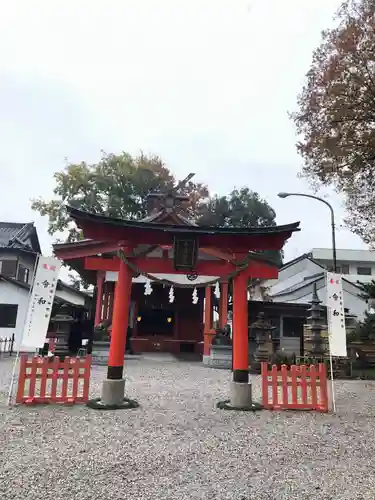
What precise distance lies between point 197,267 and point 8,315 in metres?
17.4

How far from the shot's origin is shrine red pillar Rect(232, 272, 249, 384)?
27.2 ft

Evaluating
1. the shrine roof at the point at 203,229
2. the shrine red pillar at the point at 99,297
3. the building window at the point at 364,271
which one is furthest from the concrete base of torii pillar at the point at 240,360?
the building window at the point at 364,271

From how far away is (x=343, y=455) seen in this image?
5344 millimetres

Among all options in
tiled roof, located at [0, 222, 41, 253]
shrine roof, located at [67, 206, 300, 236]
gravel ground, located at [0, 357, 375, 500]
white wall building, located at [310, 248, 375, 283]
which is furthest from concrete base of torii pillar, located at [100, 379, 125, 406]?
white wall building, located at [310, 248, 375, 283]

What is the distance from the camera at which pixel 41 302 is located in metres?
8.41

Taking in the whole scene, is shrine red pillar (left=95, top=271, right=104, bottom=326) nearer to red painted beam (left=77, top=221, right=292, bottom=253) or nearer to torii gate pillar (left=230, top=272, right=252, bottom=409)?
red painted beam (left=77, top=221, right=292, bottom=253)

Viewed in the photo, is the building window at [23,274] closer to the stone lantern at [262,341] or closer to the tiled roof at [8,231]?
the tiled roof at [8,231]

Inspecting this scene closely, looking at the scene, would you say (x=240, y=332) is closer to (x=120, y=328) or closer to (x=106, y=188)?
(x=120, y=328)

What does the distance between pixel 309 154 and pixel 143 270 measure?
7962mm

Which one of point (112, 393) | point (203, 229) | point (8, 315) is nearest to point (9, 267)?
point (8, 315)

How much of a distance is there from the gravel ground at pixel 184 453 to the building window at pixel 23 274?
18796 millimetres

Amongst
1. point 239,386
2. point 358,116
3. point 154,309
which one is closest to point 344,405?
point 239,386

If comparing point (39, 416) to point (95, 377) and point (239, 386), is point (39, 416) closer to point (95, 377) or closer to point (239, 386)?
point (239, 386)

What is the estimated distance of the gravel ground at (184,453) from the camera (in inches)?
161
